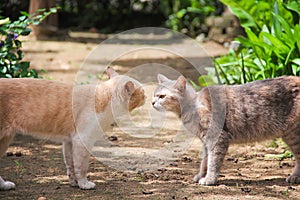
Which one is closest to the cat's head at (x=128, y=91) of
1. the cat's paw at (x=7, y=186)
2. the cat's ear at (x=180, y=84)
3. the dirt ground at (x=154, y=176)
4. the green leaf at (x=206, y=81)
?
the cat's ear at (x=180, y=84)

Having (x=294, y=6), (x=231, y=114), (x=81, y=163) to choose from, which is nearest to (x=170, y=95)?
(x=231, y=114)

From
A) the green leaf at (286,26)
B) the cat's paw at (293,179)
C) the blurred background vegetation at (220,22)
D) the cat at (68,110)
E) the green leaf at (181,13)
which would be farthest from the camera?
the green leaf at (181,13)

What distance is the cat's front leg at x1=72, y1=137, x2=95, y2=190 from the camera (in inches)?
160

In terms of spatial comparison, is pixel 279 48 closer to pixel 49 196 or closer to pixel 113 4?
pixel 49 196

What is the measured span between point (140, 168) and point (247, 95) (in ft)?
3.96

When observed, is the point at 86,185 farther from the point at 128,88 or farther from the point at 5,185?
the point at 128,88

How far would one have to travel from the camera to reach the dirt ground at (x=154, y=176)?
4.05 meters

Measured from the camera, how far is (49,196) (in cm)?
397

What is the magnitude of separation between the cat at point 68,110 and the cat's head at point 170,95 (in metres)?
0.17

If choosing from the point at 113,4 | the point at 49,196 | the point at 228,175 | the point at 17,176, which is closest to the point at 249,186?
the point at 228,175

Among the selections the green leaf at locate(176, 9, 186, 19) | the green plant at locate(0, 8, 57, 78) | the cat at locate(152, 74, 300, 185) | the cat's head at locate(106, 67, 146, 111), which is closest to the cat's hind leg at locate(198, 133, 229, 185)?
the cat at locate(152, 74, 300, 185)

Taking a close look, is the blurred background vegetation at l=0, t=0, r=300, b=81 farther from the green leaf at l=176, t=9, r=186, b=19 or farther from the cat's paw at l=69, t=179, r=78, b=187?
the cat's paw at l=69, t=179, r=78, b=187

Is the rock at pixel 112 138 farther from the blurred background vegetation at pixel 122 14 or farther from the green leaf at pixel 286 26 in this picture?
the blurred background vegetation at pixel 122 14

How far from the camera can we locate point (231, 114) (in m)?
4.39
